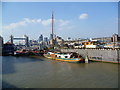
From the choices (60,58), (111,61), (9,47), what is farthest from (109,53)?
(9,47)

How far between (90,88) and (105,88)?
1336 mm

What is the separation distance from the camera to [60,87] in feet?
29.8

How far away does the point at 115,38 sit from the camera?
42344 mm

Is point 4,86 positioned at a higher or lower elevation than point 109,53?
lower

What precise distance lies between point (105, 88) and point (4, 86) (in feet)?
30.8

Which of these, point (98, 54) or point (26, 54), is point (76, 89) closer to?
point (98, 54)

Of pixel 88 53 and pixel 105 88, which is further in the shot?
pixel 88 53

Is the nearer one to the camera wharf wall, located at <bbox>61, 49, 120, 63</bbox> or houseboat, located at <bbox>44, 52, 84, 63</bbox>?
wharf wall, located at <bbox>61, 49, 120, 63</bbox>

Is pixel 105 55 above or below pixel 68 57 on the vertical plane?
above

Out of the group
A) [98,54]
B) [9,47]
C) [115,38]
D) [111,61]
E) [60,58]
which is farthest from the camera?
[9,47]

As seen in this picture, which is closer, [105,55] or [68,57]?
[105,55]

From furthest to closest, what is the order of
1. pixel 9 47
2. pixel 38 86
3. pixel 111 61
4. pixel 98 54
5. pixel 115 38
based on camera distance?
pixel 9 47 → pixel 115 38 → pixel 98 54 → pixel 111 61 → pixel 38 86

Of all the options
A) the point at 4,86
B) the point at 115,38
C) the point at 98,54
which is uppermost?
the point at 115,38

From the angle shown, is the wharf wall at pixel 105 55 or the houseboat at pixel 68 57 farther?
the houseboat at pixel 68 57
